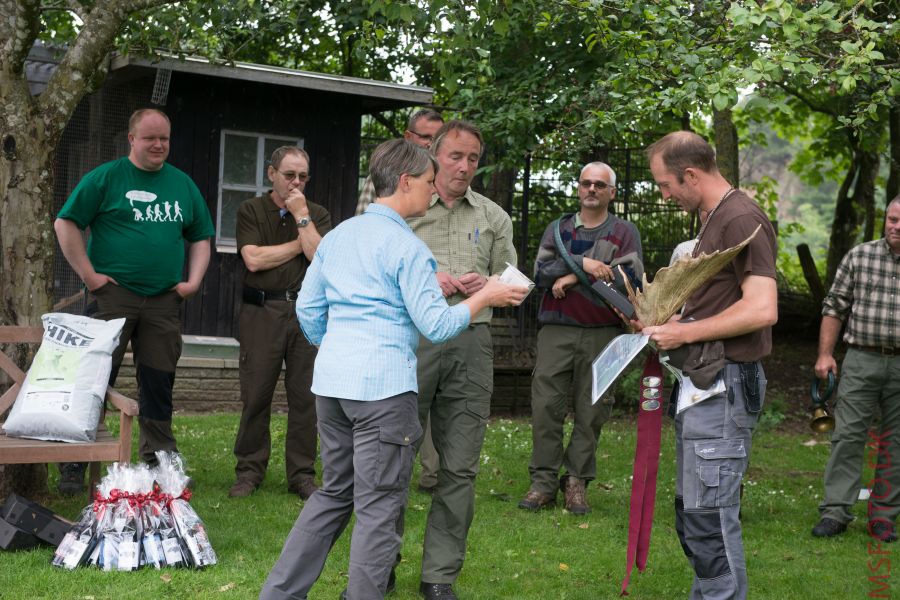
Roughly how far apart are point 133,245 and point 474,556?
105 inches

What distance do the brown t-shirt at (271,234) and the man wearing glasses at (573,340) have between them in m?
1.49

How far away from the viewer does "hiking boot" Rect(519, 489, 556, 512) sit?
6.44m

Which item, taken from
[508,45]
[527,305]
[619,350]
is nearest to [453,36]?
[619,350]

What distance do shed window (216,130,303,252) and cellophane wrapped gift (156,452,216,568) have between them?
703 centimetres

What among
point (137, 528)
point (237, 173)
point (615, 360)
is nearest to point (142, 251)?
point (137, 528)

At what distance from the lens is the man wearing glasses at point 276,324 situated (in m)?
6.25

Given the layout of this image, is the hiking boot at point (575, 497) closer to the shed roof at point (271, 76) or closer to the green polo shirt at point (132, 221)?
the green polo shirt at point (132, 221)

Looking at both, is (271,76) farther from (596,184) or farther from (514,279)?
(514,279)

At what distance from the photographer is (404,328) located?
3760mm

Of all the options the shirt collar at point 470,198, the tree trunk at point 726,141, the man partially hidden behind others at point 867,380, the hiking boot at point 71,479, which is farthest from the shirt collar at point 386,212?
the tree trunk at point 726,141

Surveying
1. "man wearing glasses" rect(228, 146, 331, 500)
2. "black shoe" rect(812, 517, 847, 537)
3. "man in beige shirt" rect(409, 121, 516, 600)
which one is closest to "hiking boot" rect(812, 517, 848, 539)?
"black shoe" rect(812, 517, 847, 537)

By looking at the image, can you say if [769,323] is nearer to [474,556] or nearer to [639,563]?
[639,563]

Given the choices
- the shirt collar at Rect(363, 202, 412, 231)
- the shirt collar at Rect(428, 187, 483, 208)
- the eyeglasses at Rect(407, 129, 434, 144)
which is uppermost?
the eyeglasses at Rect(407, 129, 434, 144)

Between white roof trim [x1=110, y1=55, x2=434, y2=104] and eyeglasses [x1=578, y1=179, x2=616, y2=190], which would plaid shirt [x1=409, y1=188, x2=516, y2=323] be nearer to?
eyeglasses [x1=578, y1=179, x2=616, y2=190]
